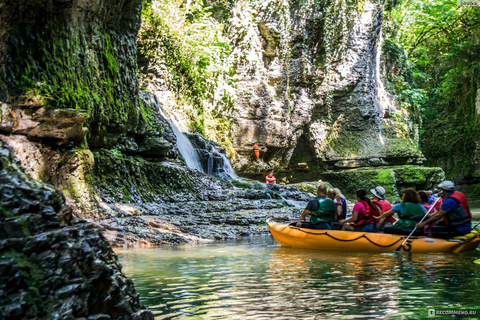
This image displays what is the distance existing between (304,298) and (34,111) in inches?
284

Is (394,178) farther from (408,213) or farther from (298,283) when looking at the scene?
(298,283)

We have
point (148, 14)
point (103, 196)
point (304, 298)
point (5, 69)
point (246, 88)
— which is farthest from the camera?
point (246, 88)

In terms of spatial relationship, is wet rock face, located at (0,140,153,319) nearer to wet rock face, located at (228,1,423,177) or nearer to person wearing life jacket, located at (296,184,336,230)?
person wearing life jacket, located at (296,184,336,230)

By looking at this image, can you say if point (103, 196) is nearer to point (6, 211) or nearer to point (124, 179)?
point (124, 179)

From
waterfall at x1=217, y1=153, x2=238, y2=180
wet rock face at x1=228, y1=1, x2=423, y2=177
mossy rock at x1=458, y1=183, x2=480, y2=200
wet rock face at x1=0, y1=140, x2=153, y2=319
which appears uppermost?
wet rock face at x1=228, y1=1, x2=423, y2=177

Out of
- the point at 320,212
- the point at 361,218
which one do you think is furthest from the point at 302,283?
the point at 361,218

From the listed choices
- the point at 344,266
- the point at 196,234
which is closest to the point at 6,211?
the point at 344,266

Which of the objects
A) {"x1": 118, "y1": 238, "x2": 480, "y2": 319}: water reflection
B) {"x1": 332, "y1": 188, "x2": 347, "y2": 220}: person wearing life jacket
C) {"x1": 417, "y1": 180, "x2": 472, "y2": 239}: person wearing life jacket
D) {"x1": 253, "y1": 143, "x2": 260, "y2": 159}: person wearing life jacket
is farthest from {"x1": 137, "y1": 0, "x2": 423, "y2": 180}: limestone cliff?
{"x1": 118, "y1": 238, "x2": 480, "y2": 319}: water reflection

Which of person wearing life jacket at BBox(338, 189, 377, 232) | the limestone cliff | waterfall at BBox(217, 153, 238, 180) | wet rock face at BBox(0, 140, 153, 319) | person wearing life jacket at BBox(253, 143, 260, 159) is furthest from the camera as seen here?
person wearing life jacket at BBox(253, 143, 260, 159)

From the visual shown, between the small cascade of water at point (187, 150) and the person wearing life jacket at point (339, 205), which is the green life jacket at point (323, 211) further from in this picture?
the small cascade of water at point (187, 150)

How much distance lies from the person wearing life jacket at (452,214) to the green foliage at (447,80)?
57.2ft

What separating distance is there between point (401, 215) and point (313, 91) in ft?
53.6

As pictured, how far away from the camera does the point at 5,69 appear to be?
890 cm

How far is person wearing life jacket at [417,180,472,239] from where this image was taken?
7.61m
